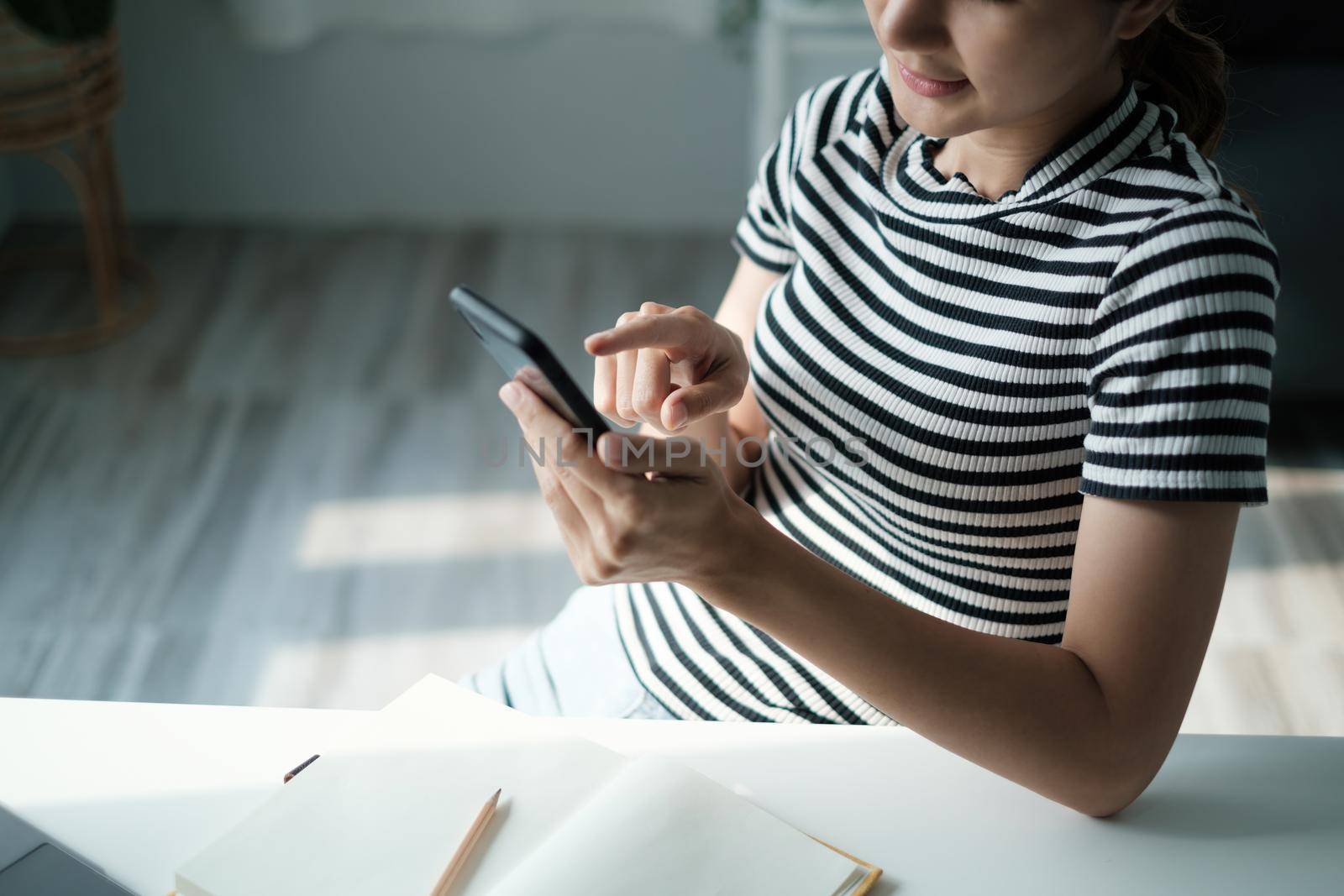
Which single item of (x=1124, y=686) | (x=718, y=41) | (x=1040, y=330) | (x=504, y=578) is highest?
(x=1040, y=330)

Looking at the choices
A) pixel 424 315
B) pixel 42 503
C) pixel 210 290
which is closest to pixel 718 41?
pixel 424 315

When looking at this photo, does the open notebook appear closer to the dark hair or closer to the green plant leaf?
the dark hair

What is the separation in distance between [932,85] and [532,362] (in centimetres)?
33

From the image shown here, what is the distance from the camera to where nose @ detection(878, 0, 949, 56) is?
0.73 meters

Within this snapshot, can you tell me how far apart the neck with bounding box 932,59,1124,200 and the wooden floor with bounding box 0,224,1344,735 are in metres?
1.09

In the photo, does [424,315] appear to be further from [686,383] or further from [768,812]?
[768,812]

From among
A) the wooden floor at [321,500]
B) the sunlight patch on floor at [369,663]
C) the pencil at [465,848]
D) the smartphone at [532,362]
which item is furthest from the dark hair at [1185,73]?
the sunlight patch on floor at [369,663]

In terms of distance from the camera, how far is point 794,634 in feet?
2.37

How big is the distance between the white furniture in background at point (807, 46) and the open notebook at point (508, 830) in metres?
2.05

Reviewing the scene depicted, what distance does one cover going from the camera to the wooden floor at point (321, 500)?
1789 millimetres

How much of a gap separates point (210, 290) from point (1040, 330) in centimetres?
230

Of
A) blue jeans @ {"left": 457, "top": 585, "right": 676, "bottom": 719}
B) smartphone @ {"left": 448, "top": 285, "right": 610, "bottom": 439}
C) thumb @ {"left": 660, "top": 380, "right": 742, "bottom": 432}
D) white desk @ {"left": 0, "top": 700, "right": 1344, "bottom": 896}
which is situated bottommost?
blue jeans @ {"left": 457, "top": 585, "right": 676, "bottom": 719}

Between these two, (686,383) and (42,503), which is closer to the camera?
(686,383)

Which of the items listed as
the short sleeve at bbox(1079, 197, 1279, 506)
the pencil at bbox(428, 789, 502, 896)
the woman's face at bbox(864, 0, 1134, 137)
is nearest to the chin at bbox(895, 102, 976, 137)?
the woman's face at bbox(864, 0, 1134, 137)
